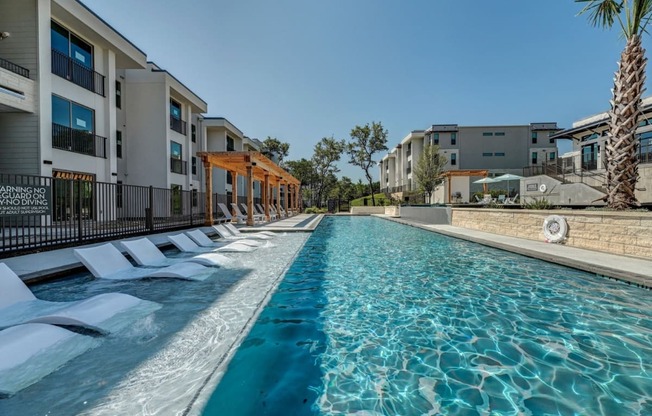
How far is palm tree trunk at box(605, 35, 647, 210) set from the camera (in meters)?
7.91

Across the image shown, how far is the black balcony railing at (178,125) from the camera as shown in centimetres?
1823

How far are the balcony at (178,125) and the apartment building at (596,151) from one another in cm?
2195

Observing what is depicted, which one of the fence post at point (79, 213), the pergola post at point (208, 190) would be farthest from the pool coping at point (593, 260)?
the pergola post at point (208, 190)

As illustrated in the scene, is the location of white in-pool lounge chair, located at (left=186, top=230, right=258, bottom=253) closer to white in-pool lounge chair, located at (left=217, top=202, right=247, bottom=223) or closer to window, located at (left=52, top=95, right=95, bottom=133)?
window, located at (left=52, top=95, right=95, bottom=133)

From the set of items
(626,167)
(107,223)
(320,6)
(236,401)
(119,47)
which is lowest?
(236,401)

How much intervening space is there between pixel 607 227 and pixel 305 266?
6740mm

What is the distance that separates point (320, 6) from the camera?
44.5ft

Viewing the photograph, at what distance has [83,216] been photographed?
8484mm

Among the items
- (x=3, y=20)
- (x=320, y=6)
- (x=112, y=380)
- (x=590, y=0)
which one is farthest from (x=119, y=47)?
(x=590, y=0)

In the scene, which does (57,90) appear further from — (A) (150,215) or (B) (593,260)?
(B) (593,260)

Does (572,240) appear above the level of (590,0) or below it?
below

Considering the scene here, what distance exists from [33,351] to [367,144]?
3723 cm

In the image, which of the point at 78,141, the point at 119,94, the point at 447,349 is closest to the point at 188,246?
the point at 447,349

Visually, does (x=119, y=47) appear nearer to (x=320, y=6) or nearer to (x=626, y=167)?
(x=320, y=6)
